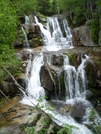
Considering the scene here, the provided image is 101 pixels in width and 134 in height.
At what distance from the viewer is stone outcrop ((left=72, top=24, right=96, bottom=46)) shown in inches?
679

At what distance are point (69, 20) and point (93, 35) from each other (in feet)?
39.0

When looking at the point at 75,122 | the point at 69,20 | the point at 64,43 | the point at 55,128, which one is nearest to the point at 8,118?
the point at 55,128

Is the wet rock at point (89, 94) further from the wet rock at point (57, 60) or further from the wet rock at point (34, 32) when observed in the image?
the wet rock at point (34, 32)

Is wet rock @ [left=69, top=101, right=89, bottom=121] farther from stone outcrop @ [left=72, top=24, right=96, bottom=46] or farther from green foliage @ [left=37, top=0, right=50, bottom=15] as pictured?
green foliage @ [left=37, top=0, right=50, bottom=15]

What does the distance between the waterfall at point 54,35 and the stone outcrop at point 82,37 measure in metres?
1.24

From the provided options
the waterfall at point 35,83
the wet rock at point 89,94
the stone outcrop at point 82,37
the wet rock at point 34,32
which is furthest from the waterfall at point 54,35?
the wet rock at point 89,94

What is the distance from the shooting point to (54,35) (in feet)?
70.7

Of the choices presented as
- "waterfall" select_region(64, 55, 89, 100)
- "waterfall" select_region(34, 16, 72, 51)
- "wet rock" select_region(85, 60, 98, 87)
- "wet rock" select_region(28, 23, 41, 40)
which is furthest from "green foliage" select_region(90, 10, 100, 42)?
"wet rock" select_region(28, 23, 41, 40)

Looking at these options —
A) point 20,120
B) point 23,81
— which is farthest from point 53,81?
point 20,120

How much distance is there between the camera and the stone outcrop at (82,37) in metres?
17.2

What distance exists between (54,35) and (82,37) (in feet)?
17.1

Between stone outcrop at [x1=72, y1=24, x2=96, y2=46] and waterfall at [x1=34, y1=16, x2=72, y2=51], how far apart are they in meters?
1.24

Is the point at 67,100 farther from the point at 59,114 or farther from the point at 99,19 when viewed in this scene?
the point at 99,19

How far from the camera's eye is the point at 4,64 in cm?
767
